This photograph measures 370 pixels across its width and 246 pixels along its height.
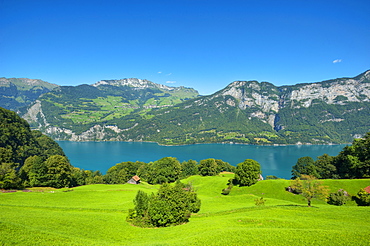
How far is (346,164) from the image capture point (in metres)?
66.1

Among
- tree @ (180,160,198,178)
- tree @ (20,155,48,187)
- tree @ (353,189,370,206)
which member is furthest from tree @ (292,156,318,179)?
tree @ (20,155,48,187)

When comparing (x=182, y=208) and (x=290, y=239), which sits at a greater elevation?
(x=290, y=239)

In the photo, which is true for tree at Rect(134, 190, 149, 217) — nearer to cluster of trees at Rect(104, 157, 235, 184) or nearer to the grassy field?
the grassy field

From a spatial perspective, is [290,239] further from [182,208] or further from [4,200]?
[4,200]

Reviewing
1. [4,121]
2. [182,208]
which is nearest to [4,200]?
[182,208]

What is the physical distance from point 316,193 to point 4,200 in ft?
186

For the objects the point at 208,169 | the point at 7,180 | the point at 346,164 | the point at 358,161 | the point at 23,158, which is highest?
the point at 358,161

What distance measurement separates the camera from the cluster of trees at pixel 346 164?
5859 cm

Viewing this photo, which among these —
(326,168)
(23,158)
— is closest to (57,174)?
(23,158)

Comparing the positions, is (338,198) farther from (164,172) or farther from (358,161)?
(164,172)

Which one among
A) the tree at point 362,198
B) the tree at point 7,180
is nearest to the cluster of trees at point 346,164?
the tree at point 362,198

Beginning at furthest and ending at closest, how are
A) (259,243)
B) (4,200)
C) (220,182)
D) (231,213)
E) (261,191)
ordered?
(220,182) → (261,191) → (4,200) → (231,213) → (259,243)

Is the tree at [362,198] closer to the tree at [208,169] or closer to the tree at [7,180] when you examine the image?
the tree at [208,169]

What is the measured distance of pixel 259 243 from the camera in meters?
15.7
